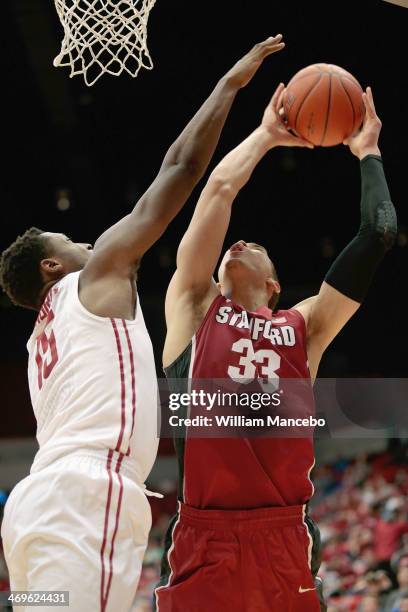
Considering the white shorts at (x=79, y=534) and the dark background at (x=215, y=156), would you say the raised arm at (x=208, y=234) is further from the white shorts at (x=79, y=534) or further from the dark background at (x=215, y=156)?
the dark background at (x=215, y=156)

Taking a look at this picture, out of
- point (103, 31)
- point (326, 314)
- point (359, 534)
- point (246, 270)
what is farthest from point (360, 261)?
point (359, 534)

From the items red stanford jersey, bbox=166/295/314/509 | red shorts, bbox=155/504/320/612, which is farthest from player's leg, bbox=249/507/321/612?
red stanford jersey, bbox=166/295/314/509

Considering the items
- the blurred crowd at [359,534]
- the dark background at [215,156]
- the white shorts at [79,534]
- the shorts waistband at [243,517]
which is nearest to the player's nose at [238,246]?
the shorts waistband at [243,517]

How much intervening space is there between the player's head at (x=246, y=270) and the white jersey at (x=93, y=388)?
88cm

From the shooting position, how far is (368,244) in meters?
3.78

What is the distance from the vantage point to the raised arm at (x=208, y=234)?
12.1ft

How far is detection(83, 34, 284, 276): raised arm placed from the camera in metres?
3.05

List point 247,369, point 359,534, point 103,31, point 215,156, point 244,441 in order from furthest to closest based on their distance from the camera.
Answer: point 215,156 → point 359,534 → point 103,31 → point 247,369 → point 244,441

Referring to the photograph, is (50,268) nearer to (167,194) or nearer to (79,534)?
(167,194)

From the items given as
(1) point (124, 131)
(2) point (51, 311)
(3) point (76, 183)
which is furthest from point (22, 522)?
(3) point (76, 183)

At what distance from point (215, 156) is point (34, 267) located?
881 centimetres

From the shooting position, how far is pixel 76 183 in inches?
531

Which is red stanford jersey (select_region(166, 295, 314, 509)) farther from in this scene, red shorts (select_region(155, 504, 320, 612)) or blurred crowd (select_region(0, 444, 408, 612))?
blurred crowd (select_region(0, 444, 408, 612))

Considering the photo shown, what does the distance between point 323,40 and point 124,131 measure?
3304 mm
